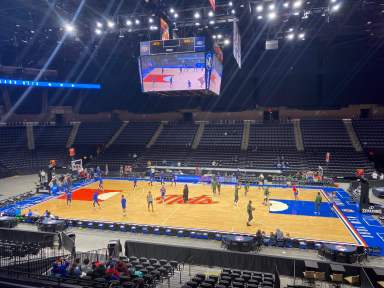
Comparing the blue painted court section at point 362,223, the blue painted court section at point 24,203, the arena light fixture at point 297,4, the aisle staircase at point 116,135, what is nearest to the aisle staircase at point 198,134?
the aisle staircase at point 116,135

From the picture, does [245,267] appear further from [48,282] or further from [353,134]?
[353,134]

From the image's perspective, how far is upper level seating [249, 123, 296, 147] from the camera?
39269 mm

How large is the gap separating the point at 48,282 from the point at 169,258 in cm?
584

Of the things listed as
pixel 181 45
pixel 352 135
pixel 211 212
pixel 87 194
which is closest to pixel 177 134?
pixel 87 194

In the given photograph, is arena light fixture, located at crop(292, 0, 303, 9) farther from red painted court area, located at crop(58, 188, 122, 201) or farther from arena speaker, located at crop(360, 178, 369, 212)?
red painted court area, located at crop(58, 188, 122, 201)

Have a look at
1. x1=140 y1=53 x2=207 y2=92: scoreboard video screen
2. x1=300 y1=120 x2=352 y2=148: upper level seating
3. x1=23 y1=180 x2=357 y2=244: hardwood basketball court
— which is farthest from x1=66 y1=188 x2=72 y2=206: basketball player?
x1=300 y1=120 x2=352 y2=148: upper level seating

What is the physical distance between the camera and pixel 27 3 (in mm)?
24078

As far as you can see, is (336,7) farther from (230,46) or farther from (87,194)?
(87,194)

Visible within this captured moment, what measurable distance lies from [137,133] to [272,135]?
19892 millimetres

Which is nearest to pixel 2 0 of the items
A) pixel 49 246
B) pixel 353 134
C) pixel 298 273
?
pixel 49 246

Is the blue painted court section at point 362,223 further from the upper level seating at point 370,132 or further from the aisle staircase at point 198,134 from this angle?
the aisle staircase at point 198,134

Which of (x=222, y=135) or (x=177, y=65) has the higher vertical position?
(x=177, y=65)

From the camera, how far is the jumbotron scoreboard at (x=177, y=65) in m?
22.4

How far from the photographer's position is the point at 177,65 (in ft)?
76.4
